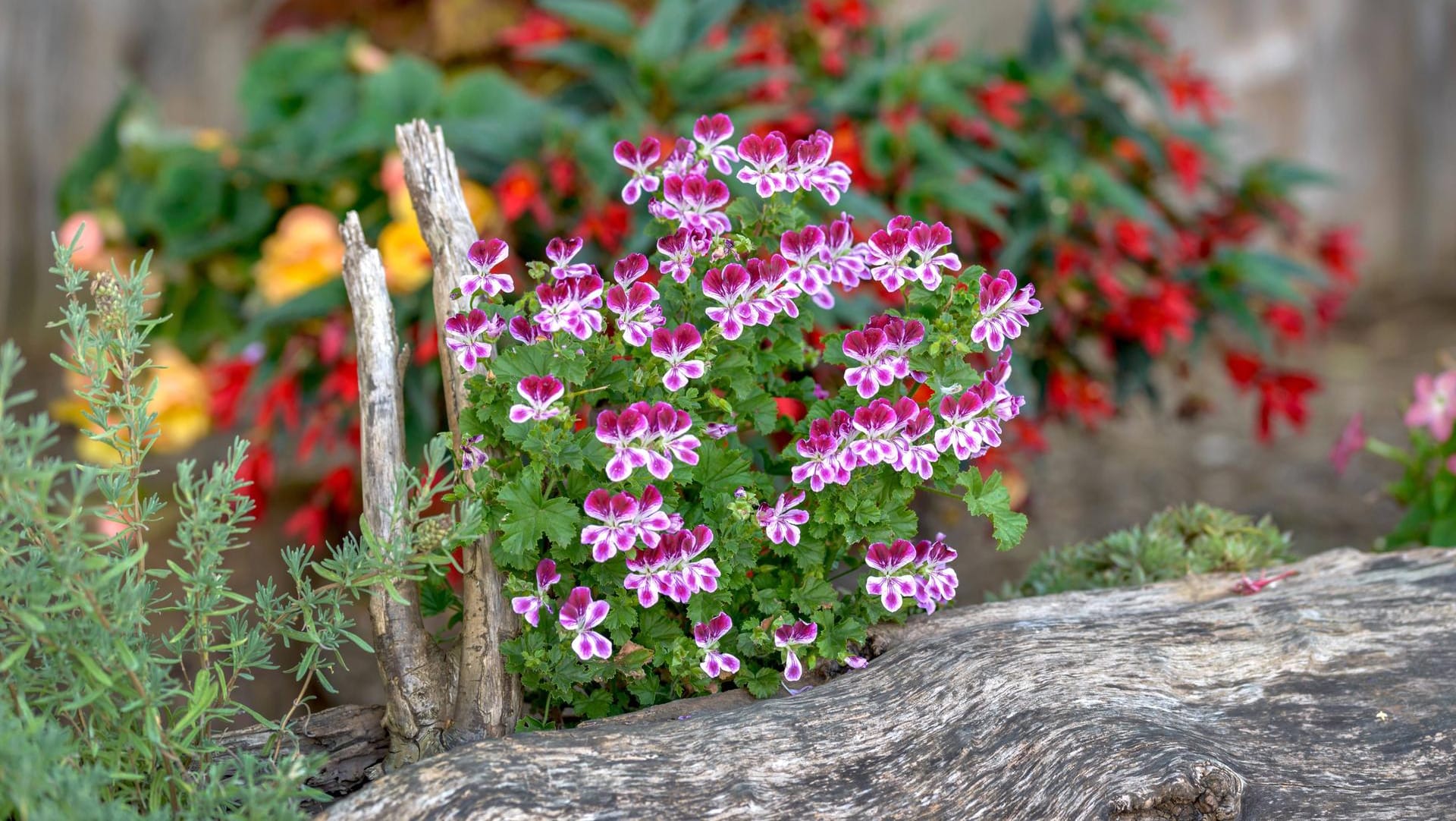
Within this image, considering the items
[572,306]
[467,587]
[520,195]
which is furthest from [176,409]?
[572,306]

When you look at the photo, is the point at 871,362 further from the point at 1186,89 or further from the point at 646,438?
the point at 1186,89

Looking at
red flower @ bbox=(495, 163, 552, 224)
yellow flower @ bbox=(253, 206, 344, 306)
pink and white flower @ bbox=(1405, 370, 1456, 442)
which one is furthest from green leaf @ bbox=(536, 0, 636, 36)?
pink and white flower @ bbox=(1405, 370, 1456, 442)

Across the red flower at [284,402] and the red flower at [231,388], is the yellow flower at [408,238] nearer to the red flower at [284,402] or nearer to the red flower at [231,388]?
the red flower at [284,402]

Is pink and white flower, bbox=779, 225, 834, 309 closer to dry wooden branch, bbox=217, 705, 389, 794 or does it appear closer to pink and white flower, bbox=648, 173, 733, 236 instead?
pink and white flower, bbox=648, 173, 733, 236

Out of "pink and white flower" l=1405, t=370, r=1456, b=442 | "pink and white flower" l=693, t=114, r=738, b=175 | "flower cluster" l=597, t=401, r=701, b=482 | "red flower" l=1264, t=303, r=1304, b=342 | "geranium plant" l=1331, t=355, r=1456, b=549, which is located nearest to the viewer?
"flower cluster" l=597, t=401, r=701, b=482

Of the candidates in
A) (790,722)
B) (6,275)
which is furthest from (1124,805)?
(6,275)

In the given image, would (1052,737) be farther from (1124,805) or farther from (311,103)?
(311,103)
